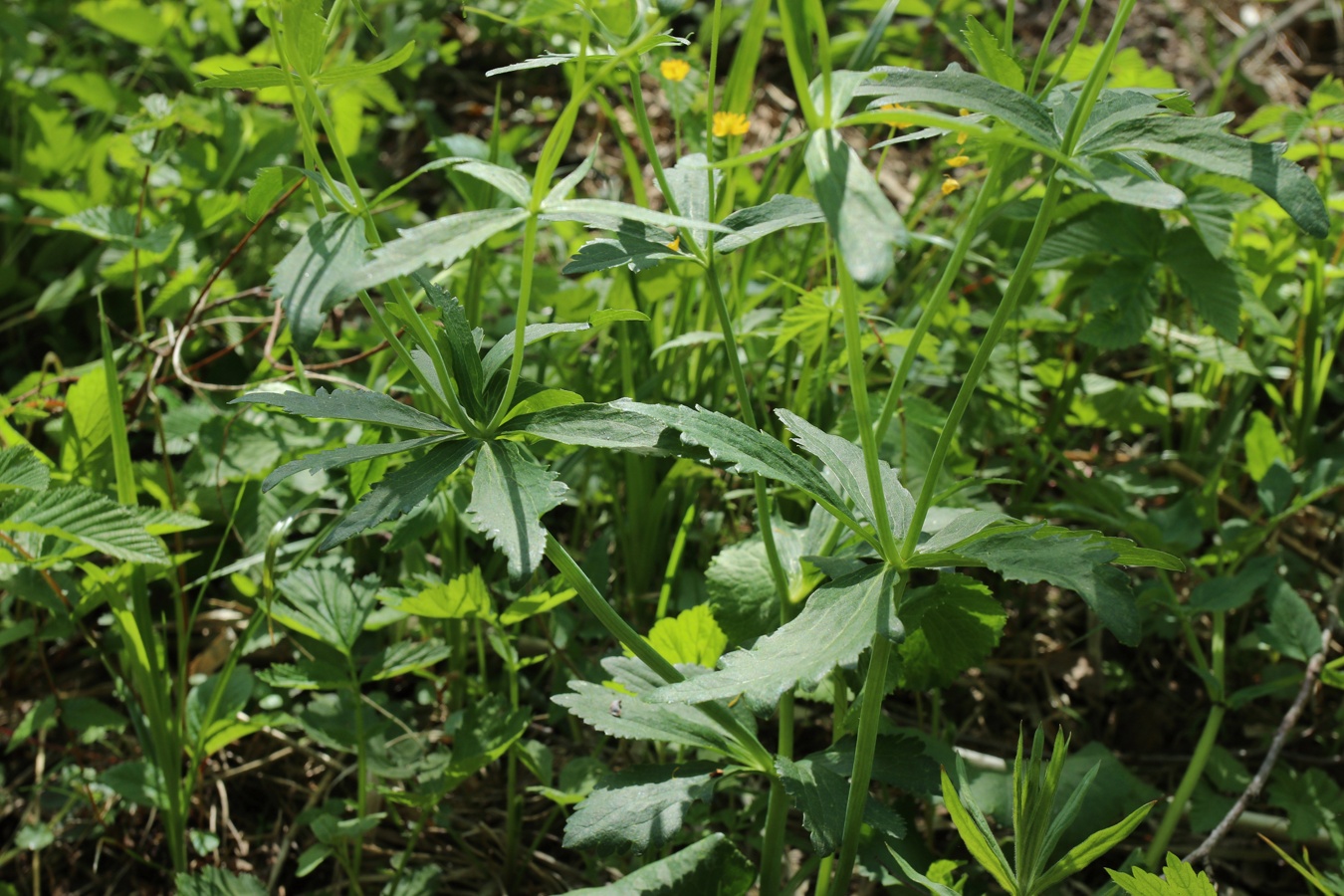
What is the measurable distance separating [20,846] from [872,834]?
4.41 ft

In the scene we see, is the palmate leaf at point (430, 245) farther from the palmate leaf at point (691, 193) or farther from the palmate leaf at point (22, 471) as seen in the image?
the palmate leaf at point (22, 471)

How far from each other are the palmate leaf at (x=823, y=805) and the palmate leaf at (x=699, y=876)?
5.1 inches

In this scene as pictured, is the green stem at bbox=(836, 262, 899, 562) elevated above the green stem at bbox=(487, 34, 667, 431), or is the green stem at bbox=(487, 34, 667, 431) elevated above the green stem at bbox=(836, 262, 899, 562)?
the green stem at bbox=(487, 34, 667, 431)

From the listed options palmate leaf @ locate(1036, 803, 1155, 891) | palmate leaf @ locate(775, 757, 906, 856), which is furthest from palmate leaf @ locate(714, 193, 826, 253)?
palmate leaf @ locate(1036, 803, 1155, 891)

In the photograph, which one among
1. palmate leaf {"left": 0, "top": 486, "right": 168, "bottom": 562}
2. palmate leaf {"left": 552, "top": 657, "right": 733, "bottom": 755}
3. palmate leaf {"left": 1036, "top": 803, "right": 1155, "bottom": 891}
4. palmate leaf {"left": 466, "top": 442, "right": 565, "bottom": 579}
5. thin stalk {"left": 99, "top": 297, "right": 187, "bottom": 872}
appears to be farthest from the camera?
thin stalk {"left": 99, "top": 297, "right": 187, "bottom": 872}

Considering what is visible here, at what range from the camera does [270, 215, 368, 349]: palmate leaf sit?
2.85ft

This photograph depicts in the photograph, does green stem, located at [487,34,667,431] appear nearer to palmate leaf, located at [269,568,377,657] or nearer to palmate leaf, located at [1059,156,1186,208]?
palmate leaf, located at [1059,156,1186,208]

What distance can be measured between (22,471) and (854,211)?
120cm

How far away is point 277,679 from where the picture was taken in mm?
1473

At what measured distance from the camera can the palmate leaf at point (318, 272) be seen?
87 cm

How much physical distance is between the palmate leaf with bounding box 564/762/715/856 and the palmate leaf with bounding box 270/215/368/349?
63cm

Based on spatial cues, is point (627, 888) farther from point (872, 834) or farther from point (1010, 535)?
point (1010, 535)

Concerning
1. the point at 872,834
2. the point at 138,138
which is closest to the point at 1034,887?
the point at 872,834

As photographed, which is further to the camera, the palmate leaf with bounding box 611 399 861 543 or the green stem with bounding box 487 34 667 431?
the palmate leaf with bounding box 611 399 861 543
